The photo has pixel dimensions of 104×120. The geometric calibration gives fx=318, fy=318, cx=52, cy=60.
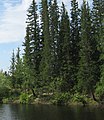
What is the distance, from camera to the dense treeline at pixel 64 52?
6644cm

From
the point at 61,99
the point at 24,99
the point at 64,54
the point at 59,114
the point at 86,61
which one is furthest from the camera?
the point at 24,99

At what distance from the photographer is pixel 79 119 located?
140ft

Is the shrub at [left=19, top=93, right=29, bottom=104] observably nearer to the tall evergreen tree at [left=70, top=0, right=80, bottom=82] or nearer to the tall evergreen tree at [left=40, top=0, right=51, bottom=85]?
the tall evergreen tree at [left=40, top=0, right=51, bottom=85]

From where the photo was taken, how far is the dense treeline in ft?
218

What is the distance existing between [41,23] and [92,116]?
1694 inches

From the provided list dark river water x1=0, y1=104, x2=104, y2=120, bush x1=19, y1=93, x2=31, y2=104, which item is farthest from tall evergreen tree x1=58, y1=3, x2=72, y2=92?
dark river water x1=0, y1=104, x2=104, y2=120

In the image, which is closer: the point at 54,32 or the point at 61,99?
the point at 61,99

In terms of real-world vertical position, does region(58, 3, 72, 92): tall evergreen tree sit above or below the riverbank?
above

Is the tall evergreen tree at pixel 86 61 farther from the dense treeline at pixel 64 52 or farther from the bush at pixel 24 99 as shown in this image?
the bush at pixel 24 99

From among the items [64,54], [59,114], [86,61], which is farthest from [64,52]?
[59,114]

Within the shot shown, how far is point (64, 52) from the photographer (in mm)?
75125

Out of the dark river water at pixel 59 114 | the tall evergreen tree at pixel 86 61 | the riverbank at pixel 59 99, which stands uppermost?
the tall evergreen tree at pixel 86 61

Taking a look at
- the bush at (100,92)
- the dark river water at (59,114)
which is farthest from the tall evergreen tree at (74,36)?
the dark river water at (59,114)

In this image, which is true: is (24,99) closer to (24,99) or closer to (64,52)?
(24,99)
